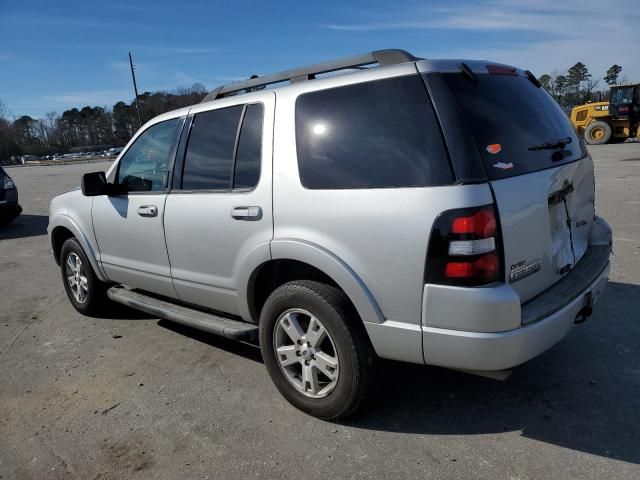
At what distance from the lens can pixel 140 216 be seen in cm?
399

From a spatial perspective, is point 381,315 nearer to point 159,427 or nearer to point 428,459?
point 428,459

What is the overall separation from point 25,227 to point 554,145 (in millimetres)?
11407

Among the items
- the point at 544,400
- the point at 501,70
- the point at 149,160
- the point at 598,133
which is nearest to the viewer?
the point at 501,70

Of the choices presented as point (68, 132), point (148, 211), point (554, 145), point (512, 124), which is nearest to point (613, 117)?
point (554, 145)

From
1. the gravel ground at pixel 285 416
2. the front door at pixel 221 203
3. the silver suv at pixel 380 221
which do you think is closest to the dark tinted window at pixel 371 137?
the silver suv at pixel 380 221

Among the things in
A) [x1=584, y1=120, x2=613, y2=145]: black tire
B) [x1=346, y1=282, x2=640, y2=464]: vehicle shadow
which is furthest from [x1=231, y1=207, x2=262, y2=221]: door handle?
[x1=584, y1=120, x2=613, y2=145]: black tire

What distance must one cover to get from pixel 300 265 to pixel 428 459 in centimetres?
126

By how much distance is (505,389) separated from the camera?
10.5 ft

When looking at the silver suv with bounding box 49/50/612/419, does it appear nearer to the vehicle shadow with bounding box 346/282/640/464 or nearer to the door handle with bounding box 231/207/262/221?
the door handle with bounding box 231/207/262/221

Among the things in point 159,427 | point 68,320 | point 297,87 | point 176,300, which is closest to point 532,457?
point 159,427

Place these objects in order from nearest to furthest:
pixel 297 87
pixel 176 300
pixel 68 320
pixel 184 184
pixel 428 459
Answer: pixel 428 459
pixel 297 87
pixel 184 184
pixel 176 300
pixel 68 320

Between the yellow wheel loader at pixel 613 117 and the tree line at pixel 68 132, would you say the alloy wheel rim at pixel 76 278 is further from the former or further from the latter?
the tree line at pixel 68 132

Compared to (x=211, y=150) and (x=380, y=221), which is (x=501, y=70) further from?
(x=211, y=150)

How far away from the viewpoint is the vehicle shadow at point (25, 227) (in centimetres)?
1028
